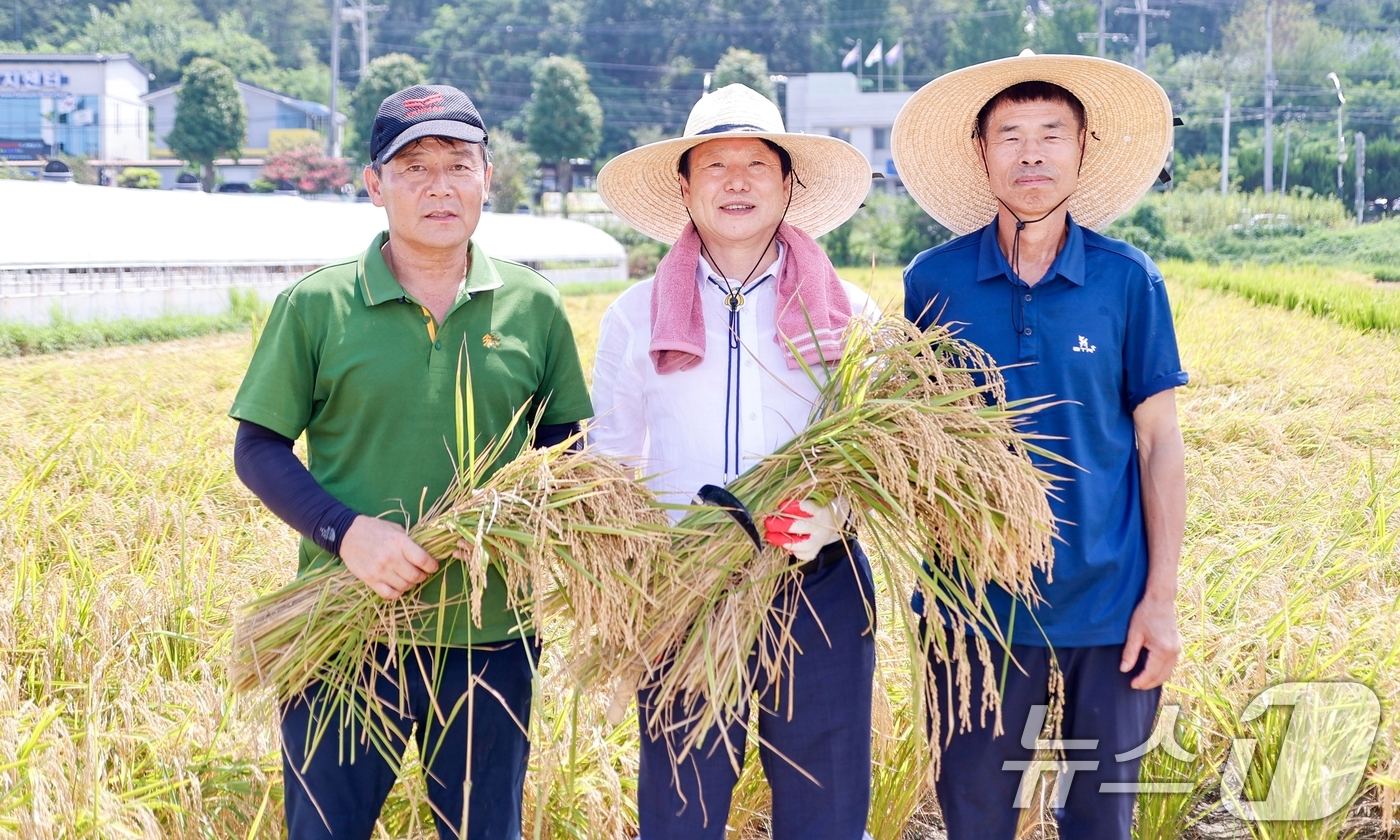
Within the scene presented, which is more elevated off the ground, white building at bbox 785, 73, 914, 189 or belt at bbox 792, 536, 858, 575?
white building at bbox 785, 73, 914, 189

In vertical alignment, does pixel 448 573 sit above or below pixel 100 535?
above

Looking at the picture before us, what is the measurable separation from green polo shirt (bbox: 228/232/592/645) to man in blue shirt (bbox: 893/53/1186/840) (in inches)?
28.3

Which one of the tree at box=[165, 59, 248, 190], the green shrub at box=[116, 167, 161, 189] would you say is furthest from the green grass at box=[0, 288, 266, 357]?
the tree at box=[165, 59, 248, 190]

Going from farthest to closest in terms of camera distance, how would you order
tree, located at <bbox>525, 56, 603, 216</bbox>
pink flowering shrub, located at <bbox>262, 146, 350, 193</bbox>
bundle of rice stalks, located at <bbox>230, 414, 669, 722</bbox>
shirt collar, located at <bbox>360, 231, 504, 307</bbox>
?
1. tree, located at <bbox>525, 56, 603, 216</bbox>
2. pink flowering shrub, located at <bbox>262, 146, 350, 193</bbox>
3. shirt collar, located at <bbox>360, 231, 504, 307</bbox>
4. bundle of rice stalks, located at <bbox>230, 414, 669, 722</bbox>

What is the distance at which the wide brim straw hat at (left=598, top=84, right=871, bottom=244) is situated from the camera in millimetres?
1916

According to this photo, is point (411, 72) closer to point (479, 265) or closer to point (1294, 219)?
point (1294, 219)

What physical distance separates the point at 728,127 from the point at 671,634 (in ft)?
2.73

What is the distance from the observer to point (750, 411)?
1863 mm

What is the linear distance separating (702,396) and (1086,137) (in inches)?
35.6

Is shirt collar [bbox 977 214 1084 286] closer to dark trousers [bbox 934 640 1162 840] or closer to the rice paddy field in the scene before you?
the rice paddy field

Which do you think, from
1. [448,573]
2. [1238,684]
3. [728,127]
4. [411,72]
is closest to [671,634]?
[448,573]

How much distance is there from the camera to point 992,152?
1.93 m

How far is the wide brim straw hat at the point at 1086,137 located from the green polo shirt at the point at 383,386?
0.79 meters

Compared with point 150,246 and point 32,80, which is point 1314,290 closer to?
point 150,246
